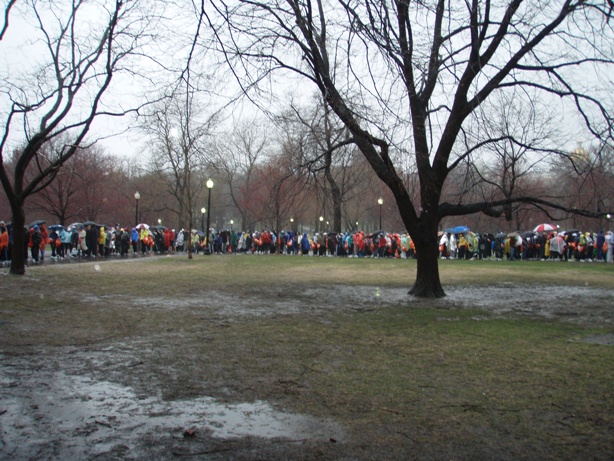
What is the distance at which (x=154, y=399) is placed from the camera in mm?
5531

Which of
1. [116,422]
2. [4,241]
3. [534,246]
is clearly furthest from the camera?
[534,246]

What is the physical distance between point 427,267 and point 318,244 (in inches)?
1166

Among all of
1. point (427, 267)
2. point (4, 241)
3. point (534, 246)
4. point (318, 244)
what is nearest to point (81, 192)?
point (318, 244)

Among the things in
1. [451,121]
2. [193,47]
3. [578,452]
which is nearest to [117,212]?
[451,121]

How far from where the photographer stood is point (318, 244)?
44.3 meters

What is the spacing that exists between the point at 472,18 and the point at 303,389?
8.41m

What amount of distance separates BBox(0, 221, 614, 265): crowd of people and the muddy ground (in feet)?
68.4

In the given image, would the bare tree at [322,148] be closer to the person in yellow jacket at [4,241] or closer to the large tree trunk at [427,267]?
the large tree trunk at [427,267]

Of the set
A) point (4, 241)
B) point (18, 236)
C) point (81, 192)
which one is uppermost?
point (81, 192)

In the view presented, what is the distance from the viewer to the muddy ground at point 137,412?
170 inches

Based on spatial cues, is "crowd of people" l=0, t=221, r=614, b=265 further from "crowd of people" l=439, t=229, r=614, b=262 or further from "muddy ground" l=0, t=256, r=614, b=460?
"muddy ground" l=0, t=256, r=614, b=460

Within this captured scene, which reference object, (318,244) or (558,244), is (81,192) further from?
(558,244)

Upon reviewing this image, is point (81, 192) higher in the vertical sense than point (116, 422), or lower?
higher

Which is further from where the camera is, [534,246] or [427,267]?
[534,246]
